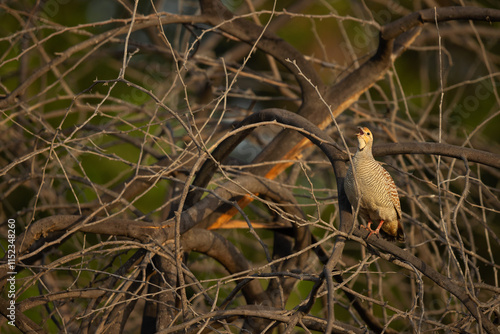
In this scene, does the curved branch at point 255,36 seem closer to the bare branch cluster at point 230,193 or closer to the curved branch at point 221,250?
the bare branch cluster at point 230,193

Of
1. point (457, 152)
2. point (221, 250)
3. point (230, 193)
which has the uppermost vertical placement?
point (457, 152)

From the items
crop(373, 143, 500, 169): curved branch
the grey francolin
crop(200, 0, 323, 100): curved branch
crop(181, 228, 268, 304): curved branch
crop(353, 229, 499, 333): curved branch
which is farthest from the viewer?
crop(200, 0, 323, 100): curved branch

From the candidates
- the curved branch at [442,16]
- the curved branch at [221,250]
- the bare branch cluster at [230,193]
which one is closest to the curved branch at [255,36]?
the bare branch cluster at [230,193]

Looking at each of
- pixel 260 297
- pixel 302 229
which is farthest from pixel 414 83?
pixel 260 297

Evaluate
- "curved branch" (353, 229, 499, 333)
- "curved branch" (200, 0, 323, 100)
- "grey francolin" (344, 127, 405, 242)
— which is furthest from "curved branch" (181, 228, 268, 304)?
"curved branch" (353, 229, 499, 333)

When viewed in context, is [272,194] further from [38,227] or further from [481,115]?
[481,115]

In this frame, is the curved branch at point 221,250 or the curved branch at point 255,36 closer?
the curved branch at point 221,250

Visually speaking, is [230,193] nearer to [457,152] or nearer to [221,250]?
[221,250]

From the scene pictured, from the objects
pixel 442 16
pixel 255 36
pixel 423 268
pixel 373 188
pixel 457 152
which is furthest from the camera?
pixel 255 36

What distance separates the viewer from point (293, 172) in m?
4.29

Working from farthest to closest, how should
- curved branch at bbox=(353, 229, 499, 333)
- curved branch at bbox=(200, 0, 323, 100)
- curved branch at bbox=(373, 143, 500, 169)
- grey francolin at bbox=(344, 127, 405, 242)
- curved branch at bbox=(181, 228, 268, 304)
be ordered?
curved branch at bbox=(200, 0, 323, 100)
curved branch at bbox=(181, 228, 268, 304)
grey francolin at bbox=(344, 127, 405, 242)
curved branch at bbox=(373, 143, 500, 169)
curved branch at bbox=(353, 229, 499, 333)

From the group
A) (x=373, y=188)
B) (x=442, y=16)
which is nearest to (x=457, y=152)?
(x=373, y=188)

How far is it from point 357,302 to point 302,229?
595mm

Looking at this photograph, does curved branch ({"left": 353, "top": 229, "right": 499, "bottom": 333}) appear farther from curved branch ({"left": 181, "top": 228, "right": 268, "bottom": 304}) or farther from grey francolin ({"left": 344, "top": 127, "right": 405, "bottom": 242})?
curved branch ({"left": 181, "top": 228, "right": 268, "bottom": 304})
